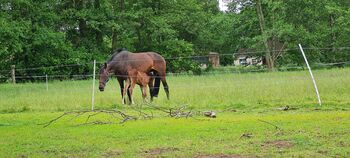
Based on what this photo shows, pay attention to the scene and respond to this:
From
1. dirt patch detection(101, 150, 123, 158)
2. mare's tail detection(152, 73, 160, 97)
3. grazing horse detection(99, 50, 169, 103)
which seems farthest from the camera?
mare's tail detection(152, 73, 160, 97)

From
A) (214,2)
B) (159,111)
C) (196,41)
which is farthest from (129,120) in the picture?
(214,2)

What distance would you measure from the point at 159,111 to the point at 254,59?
3051cm

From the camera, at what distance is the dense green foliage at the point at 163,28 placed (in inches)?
1254

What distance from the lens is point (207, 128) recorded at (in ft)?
30.0

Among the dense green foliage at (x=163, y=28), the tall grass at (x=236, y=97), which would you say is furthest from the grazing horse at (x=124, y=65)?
the dense green foliage at (x=163, y=28)

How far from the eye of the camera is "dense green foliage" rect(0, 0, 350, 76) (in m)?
31.9

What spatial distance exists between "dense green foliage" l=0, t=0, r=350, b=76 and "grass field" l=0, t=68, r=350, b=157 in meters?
15.9

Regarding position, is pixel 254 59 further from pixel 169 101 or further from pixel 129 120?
pixel 129 120

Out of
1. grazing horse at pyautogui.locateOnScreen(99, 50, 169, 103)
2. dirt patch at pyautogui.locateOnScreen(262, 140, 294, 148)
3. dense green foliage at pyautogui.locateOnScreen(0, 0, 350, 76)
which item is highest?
dense green foliage at pyautogui.locateOnScreen(0, 0, 350, 76)

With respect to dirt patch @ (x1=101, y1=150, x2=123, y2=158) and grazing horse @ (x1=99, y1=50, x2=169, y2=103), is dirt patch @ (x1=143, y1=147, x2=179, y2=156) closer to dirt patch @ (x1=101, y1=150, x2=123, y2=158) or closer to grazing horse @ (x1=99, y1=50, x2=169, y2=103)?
dirt patch @ (x1=101, y1=150, x2=123, y2=158)

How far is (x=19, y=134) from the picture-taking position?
9.41 m

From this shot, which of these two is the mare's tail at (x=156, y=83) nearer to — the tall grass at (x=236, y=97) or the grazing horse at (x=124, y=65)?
the grazing horse at (x=124, y=65)

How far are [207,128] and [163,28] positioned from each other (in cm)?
2867

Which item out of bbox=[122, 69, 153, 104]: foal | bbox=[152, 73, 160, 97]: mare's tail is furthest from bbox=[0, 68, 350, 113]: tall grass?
bbox=[122, 69, 153, 104]: foal
